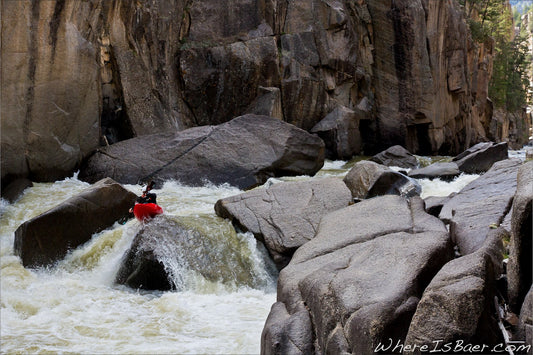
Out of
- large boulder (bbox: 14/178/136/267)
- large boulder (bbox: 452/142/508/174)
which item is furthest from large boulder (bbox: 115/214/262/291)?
large boulder (bbox: 452/142/508/174)

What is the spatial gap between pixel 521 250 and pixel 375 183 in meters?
6.54

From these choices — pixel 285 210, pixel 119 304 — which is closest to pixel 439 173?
pixel 285 210

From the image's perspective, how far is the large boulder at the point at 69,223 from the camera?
9.12 m

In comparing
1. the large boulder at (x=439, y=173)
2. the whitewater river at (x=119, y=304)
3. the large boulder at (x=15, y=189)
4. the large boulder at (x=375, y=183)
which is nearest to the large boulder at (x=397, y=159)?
the large boulder at (x=439, y=173)

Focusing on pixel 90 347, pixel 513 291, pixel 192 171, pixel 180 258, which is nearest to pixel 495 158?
pixel 192 171

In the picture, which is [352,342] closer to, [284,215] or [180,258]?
[180,258]

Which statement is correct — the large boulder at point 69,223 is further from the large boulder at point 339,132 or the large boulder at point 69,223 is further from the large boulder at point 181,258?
the large boulder at point 339,132

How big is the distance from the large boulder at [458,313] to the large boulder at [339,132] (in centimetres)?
1818

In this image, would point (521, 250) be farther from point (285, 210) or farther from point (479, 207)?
point (285, 210)

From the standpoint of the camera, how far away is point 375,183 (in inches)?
439

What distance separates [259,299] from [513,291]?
4.18 metres

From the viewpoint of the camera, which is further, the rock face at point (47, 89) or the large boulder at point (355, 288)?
the rock face at point (47, 89)

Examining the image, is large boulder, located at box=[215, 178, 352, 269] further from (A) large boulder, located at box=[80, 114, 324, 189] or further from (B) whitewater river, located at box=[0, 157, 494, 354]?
(A) large boulder, located at box=[80, 114, 324, 189]

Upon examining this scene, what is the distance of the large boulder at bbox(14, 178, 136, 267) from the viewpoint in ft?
29.9
